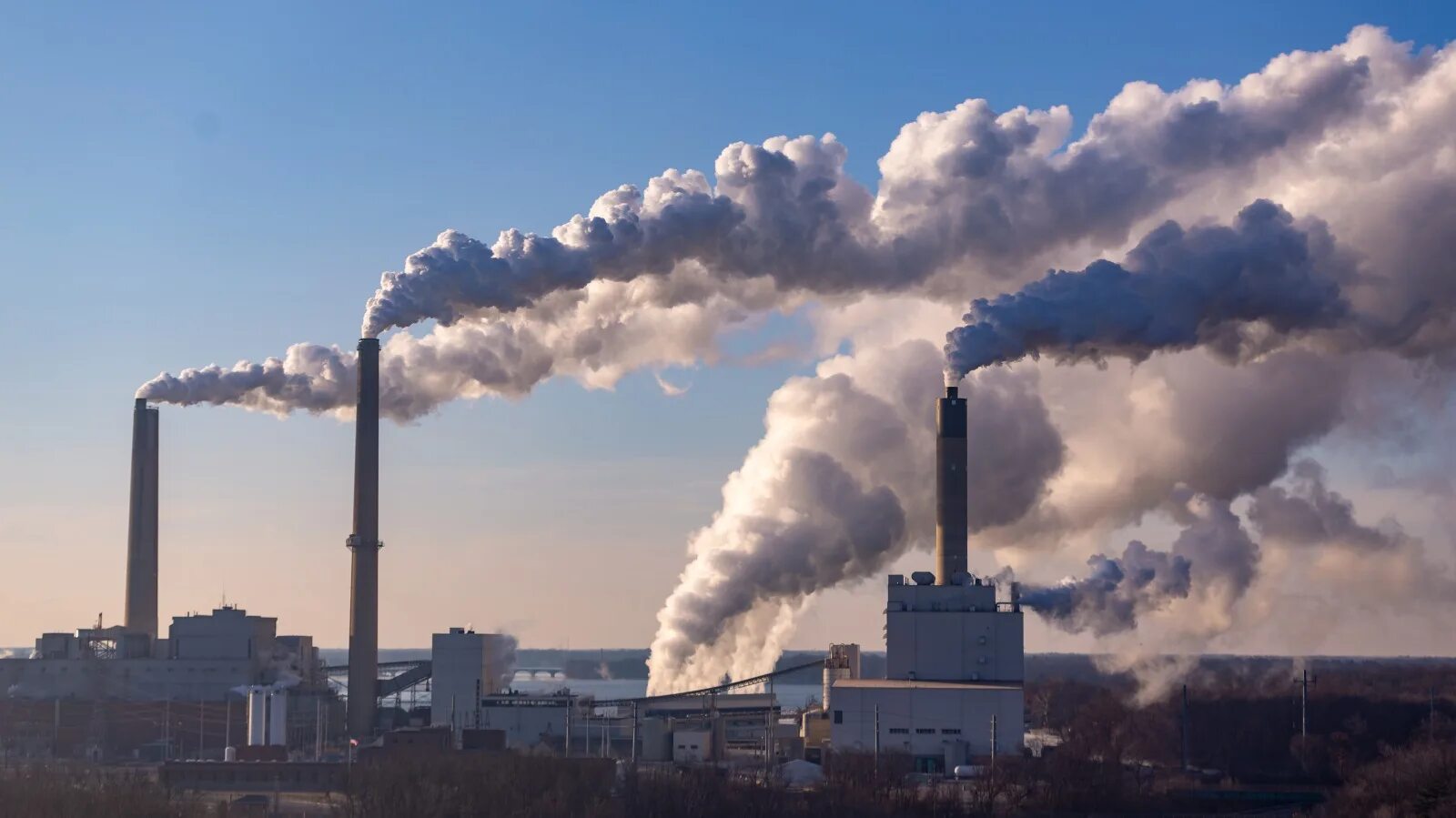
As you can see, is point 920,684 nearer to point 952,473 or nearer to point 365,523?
point 952,473

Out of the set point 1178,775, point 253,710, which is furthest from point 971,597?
point 253,710

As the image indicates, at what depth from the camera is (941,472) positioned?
72062mm

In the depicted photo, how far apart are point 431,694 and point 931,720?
22214 mm

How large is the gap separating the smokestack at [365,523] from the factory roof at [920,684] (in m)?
19.1

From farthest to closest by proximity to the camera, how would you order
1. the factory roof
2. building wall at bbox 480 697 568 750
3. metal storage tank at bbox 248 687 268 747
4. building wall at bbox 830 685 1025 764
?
building wall at bbox 480 697 568 750 < metal storage tank at bbox 248 687 268 747 < the factory roof < building wall at bbox 830 685 1025 764

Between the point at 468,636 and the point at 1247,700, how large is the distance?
1325 inches

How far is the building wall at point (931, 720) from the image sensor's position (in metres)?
67.5

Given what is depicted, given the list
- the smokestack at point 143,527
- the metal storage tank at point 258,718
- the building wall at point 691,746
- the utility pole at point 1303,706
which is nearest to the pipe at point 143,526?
the smokestack at point 143,527

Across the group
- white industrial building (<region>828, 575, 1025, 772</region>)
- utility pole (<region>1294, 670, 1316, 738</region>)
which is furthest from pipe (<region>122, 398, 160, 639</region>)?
utility pole (<region>1294, 670, 1316, 738</region>)

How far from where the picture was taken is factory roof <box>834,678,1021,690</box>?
68688 millimetres

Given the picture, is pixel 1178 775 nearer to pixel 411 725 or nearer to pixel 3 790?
pixel 411 725

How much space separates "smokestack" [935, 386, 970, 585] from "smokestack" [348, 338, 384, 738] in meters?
22.1

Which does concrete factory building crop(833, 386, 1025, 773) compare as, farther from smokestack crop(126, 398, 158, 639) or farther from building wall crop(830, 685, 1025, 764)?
smokestack crop(126, 398, 158, 639)

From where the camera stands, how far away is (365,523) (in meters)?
73.3
